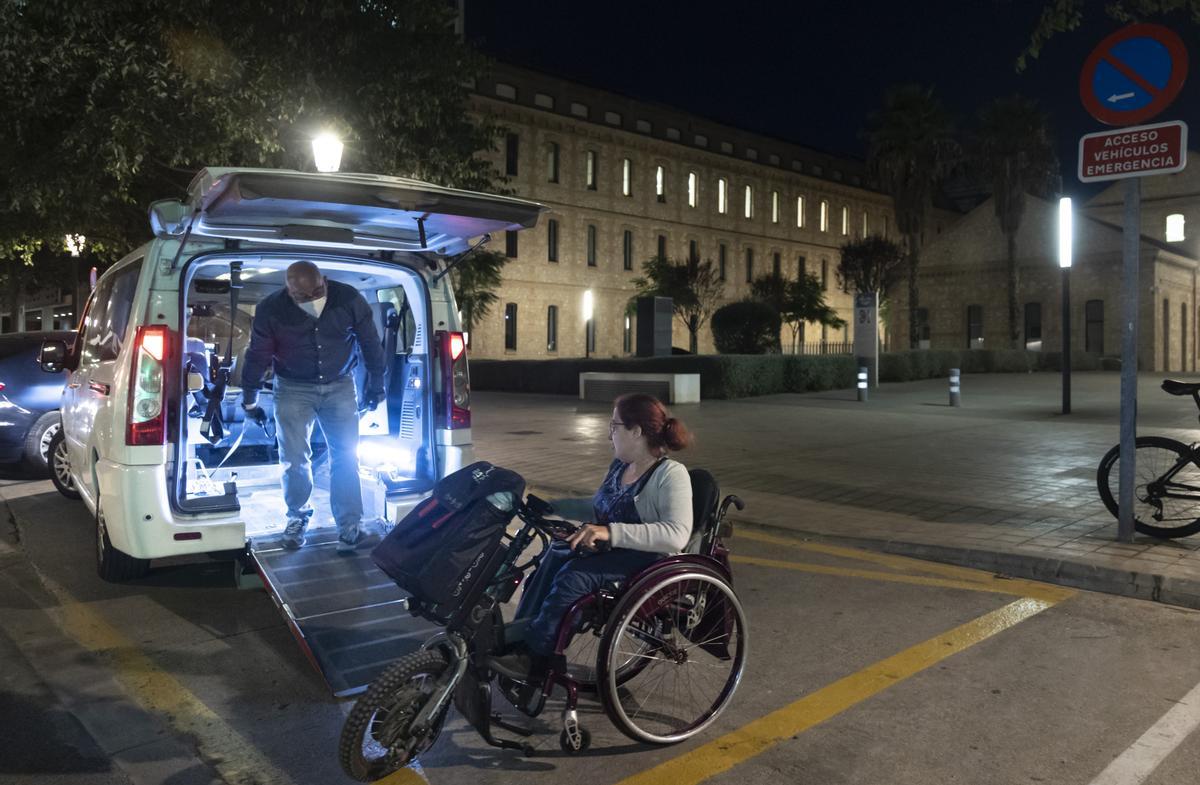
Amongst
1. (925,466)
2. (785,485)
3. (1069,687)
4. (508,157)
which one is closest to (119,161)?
(785,485)

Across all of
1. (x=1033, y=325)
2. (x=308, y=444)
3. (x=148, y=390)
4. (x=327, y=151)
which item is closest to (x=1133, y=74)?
(x=308, y=444)

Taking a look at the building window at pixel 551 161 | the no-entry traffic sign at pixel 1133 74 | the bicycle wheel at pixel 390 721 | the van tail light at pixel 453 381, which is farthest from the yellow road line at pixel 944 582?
the building window at pixel 551 161

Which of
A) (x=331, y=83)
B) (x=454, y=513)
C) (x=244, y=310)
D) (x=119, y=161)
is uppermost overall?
(x=331, y=83)

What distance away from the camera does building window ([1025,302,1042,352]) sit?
50.1 m

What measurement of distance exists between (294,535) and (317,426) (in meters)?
1.51

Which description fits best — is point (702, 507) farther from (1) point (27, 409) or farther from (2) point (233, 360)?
(1) point (27, 409)

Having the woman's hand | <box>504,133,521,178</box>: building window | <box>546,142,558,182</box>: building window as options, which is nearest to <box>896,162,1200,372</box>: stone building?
<box>546,142,558,182</box>: building window

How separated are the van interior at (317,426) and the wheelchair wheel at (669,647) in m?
2.20

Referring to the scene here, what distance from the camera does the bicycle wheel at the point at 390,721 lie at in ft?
10.3

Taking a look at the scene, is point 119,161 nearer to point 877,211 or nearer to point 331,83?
point 331,83

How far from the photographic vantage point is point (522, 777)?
3.40 meters

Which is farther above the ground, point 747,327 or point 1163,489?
point 747,327

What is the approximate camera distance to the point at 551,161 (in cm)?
5012

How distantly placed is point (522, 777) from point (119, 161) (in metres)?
13.7
